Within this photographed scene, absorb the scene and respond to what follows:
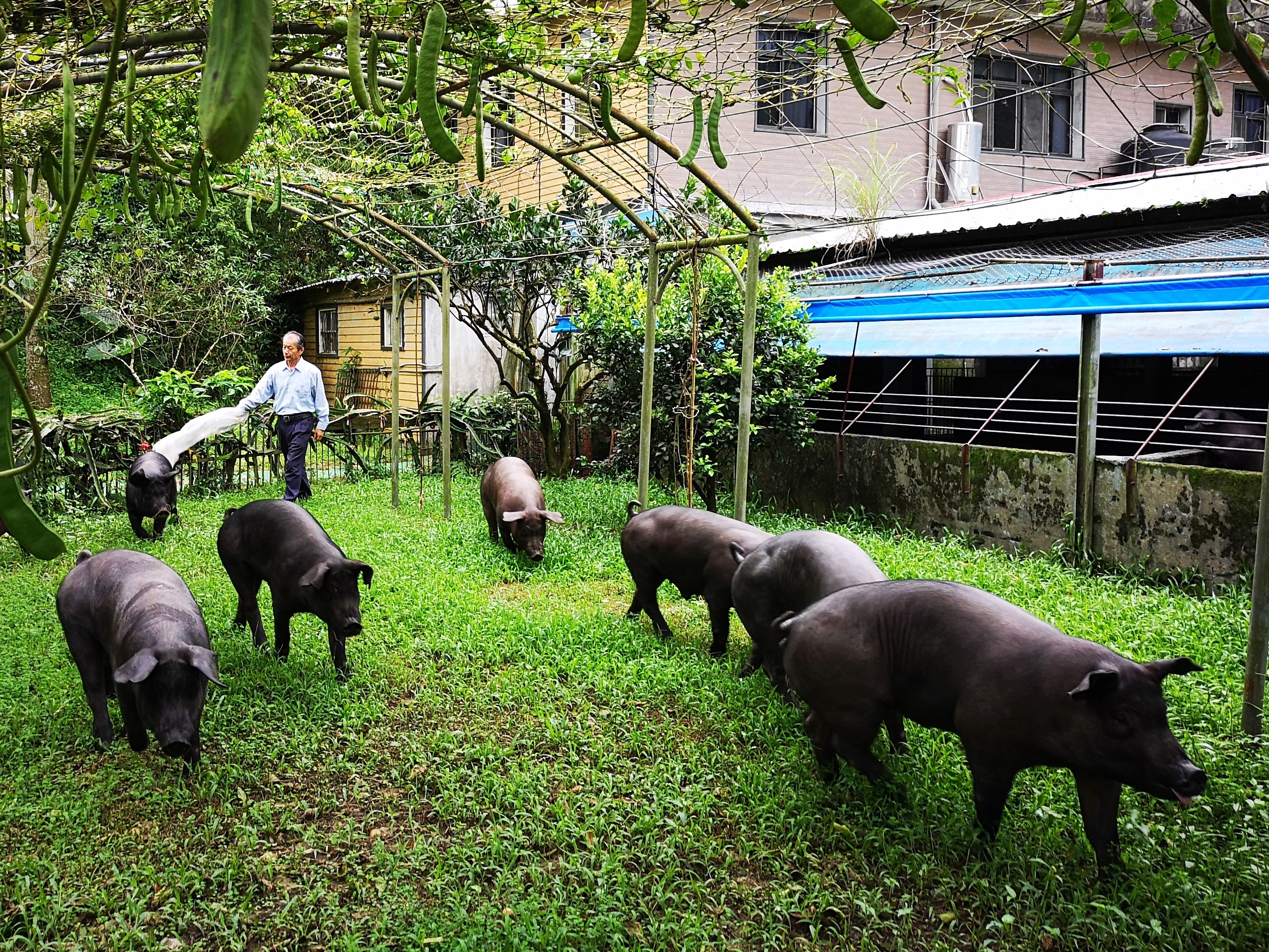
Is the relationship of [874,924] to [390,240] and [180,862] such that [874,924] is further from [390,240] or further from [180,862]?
[390,240]

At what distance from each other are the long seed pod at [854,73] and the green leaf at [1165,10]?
95 cm

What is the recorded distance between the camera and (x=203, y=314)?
20250 mm

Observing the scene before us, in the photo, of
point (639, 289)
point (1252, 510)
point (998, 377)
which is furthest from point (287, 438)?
point (1252, 510)

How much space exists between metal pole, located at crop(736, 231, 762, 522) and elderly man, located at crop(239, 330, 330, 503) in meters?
6.31

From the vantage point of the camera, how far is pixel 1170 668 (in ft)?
10.9

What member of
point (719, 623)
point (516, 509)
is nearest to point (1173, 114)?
point (516, 509)

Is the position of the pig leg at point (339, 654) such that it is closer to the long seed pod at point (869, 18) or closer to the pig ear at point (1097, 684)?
the pig ear at point (1097, 684)

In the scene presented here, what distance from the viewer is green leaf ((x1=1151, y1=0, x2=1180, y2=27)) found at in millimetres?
3068

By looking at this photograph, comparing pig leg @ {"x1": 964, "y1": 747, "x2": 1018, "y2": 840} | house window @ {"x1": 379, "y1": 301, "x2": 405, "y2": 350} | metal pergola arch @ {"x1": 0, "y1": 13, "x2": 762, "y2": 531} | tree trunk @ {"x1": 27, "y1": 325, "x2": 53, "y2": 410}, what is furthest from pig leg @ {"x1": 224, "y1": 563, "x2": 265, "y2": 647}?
house window @ {"x1": 379, "y1": 301, "x2": 405, "y2": 350}

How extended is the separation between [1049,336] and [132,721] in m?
8.61

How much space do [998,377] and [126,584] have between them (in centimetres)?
1033

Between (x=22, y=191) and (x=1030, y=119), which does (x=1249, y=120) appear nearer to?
(x=1030, y=119)

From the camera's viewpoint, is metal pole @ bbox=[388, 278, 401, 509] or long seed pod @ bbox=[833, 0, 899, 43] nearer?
long seed pod @ bbox=[833, 0, 899, 43]

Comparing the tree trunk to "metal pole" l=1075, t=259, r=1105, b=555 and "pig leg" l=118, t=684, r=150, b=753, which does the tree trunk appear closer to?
"pig leg" l=118, t=684, r=150, b=753
